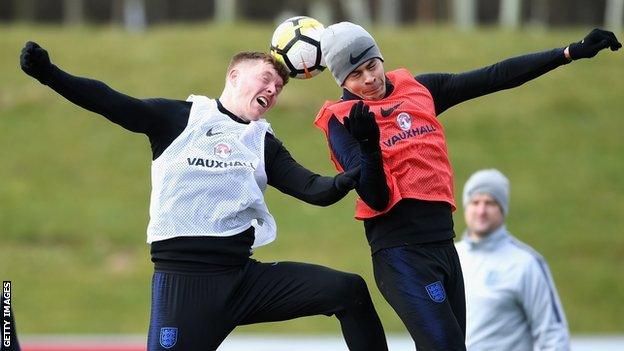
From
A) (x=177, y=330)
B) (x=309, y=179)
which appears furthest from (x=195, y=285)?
(x=309, y=179)

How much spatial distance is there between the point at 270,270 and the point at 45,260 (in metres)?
12.6

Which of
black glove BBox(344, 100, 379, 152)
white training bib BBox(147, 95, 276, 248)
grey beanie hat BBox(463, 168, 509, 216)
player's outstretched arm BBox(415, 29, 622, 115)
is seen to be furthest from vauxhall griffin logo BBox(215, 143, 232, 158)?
grey beanie hat BBox(463, 168, 509, 216)

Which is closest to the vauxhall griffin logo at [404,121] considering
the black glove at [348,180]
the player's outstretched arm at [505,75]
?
the player's outstretched arm at [505,75]

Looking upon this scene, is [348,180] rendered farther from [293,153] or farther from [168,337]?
[293,153]

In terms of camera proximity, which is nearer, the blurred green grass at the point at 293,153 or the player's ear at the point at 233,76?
the player's ear at the point at 233,76

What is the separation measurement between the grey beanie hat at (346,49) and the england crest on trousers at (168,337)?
1.36 meters

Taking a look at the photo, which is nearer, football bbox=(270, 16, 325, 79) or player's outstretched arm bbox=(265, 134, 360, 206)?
player's outstretched arm bbox=(265, 134, 360, 206)

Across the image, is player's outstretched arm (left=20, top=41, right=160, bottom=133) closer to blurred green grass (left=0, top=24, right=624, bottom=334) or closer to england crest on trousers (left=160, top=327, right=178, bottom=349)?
england crest on trousers (left=160, top=327, right=178, bottom=349)

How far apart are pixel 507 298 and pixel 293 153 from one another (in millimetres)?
Answer: 12729

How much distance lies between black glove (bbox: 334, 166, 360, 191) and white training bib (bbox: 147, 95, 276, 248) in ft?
1.46

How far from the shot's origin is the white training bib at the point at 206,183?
5309 mm

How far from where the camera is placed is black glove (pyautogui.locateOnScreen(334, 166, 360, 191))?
5117 mm

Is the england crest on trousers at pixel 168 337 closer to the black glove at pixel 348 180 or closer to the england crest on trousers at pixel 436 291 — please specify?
the black glove at pixel 348 180

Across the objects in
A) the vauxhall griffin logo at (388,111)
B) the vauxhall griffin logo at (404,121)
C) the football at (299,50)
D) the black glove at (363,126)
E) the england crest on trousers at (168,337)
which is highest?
the football at (299,50)
